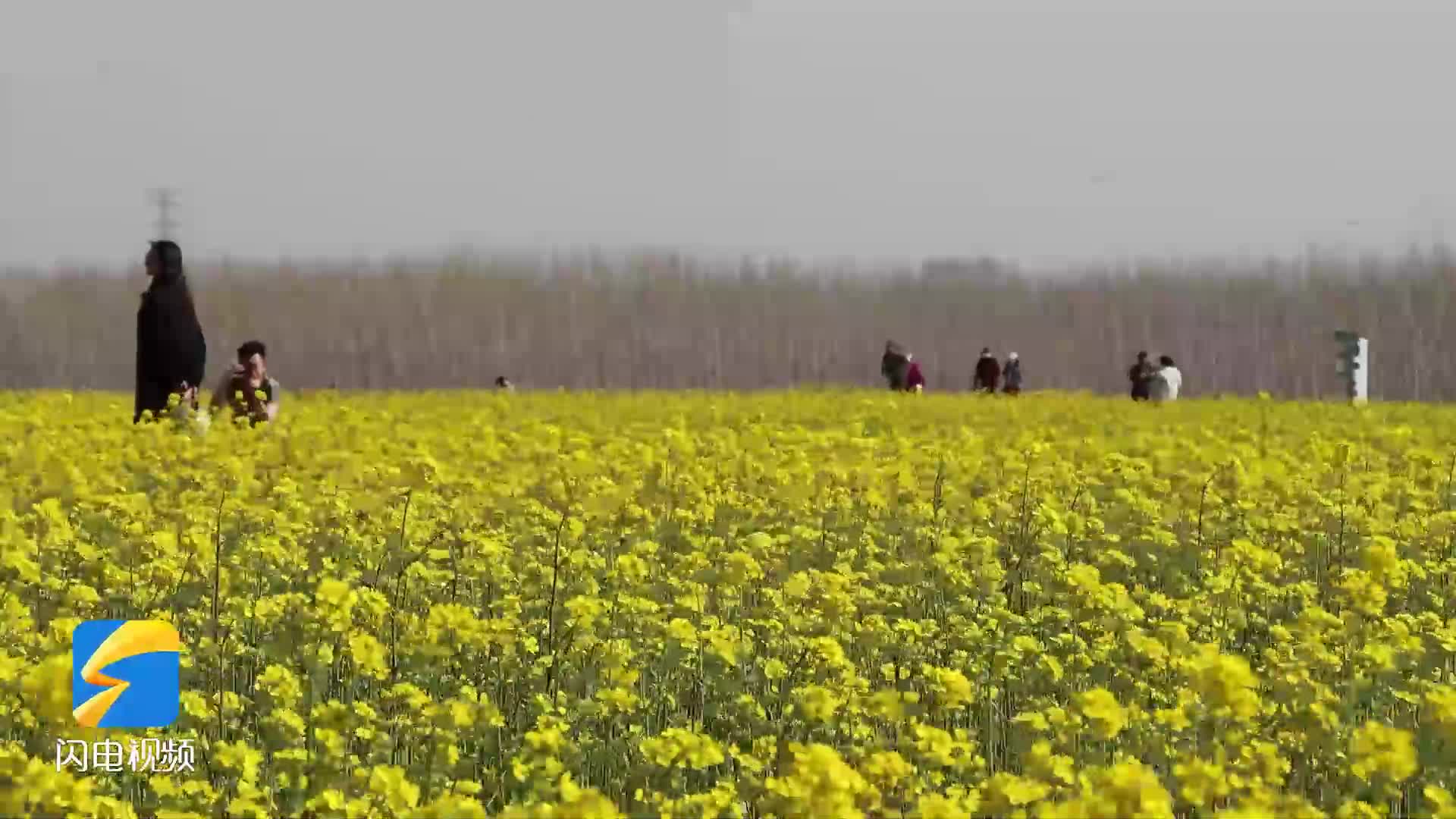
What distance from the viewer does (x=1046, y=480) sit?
1135 cm

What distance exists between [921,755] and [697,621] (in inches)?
83.6

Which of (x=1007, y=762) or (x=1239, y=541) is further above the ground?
(x=1239, y=541)

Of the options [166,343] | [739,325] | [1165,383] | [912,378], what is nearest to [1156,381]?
[1165,383]

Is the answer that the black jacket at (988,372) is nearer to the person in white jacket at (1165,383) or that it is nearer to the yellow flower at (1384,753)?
the person in white jacket at (1165,383)

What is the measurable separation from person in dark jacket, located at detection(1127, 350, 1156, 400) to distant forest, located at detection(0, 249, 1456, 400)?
23.3 m

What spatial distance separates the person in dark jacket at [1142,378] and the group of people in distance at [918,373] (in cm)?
299

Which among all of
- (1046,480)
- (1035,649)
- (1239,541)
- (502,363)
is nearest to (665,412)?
(1046,480)

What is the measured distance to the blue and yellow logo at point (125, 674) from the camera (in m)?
4.99

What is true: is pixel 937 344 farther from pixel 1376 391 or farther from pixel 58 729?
pixel 58 729

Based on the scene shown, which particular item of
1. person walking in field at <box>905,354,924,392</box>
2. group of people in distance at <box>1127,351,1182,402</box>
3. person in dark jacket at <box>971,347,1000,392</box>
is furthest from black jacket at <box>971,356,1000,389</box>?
group of people in distance at <box>1127,351,1182,402</box>

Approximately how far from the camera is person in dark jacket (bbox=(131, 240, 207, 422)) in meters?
13.2

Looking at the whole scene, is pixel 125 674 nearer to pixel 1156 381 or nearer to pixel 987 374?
pixel 1156 381

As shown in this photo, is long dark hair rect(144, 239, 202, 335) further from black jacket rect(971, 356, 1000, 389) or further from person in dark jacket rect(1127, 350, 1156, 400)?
black jacket rect(971, 356, 1000, 389)

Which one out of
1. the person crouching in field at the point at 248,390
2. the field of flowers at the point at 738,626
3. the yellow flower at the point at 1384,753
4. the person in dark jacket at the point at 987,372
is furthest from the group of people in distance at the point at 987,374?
the yellow flower at the point at 1384,753
